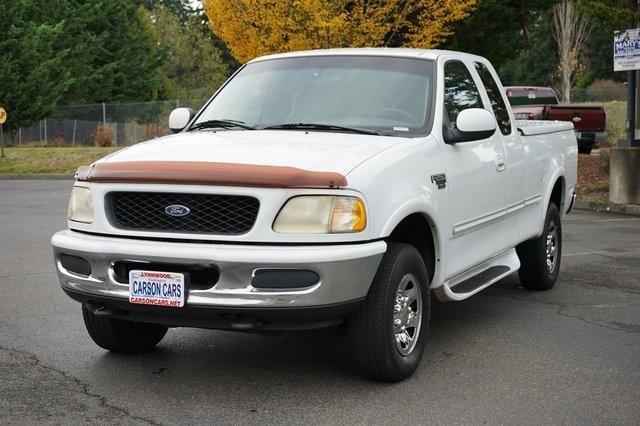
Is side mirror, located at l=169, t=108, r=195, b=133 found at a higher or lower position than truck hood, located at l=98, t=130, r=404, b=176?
higher

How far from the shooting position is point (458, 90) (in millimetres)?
6676

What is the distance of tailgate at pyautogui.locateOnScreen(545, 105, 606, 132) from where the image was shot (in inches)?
952

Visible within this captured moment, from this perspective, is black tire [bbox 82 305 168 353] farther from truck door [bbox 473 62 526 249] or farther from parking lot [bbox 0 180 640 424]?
truck door [bbox 473 62 526 249]

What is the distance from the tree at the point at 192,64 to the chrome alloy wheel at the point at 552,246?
46.8 m

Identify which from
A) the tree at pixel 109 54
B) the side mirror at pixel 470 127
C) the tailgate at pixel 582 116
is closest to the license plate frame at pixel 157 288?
the side mirror at pixel 470 127

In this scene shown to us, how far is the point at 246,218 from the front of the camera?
488cm

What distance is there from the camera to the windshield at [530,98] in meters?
26.4

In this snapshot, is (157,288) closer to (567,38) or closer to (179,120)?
(179,120)

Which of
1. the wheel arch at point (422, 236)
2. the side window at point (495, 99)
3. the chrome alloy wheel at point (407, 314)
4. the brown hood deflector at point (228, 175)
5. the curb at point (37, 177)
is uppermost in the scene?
the side window at point (495, 99)

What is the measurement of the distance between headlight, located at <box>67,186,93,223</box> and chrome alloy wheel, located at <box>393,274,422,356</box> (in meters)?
1.77

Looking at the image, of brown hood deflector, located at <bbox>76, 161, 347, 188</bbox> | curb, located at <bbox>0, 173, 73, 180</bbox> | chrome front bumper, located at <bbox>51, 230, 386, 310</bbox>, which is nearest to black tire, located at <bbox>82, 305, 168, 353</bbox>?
chrome front bumper, located at <bbox>51, 230, 386, 310</bbox>

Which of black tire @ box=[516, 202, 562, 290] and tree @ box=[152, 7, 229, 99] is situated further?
tree @ box=[152, 7, 229, 99]

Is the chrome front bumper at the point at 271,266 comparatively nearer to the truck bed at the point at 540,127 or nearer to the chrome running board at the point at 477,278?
the chrome running board at the point at 477,278

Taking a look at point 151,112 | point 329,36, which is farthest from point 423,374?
point 151,112
